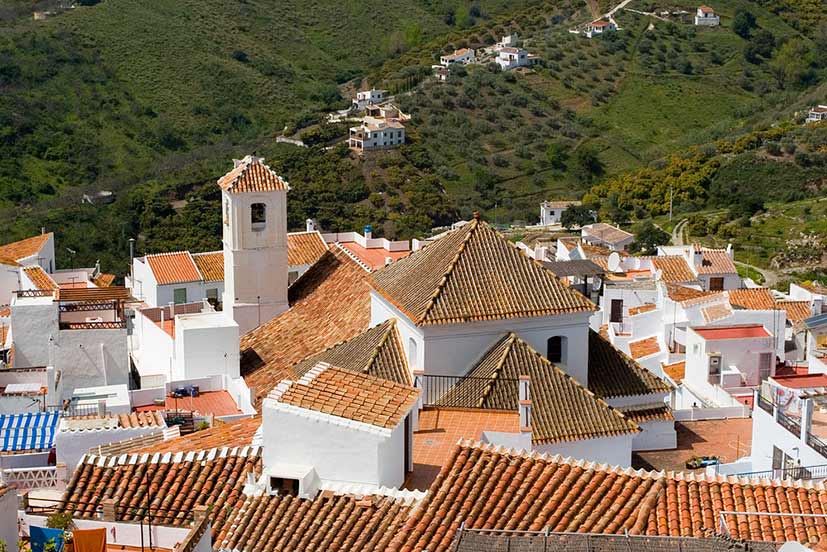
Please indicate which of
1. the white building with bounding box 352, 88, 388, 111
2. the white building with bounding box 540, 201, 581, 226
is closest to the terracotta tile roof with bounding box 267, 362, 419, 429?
the white building with bounding box 540, 201, 581, 226

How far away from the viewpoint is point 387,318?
74.5ft

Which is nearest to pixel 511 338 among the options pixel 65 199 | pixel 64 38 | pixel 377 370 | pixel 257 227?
pixel 377 370

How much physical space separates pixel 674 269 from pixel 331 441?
2932 centimetres

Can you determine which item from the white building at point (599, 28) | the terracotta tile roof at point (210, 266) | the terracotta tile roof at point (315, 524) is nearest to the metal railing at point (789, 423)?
the terracotta tile roof at point (315, 524)

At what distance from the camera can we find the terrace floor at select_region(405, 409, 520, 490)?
50.4 feet

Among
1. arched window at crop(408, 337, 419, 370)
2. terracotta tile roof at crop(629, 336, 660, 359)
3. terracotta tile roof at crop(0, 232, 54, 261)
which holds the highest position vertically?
terracotta tile roof at crop(0, 232, 54, 261)

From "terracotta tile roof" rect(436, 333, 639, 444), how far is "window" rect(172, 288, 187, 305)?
2326 centimetres

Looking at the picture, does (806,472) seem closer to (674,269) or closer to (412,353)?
(412,353)

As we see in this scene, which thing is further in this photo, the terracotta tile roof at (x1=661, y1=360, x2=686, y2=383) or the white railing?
the terracotta tile roof at (x1=661, y1=360, x2=686, y2=383)

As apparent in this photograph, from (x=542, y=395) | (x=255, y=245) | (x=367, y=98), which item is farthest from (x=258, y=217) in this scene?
(x=367, y=98)

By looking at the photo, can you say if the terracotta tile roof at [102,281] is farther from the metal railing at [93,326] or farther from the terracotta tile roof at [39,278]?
the metal railing at [93,326]

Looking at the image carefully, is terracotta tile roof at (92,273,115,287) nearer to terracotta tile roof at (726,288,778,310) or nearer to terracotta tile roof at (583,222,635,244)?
terracotta tile roof at (726,288,778,310)

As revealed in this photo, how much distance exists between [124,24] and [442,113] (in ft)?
89.8

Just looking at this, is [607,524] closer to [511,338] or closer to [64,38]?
[511,338]
